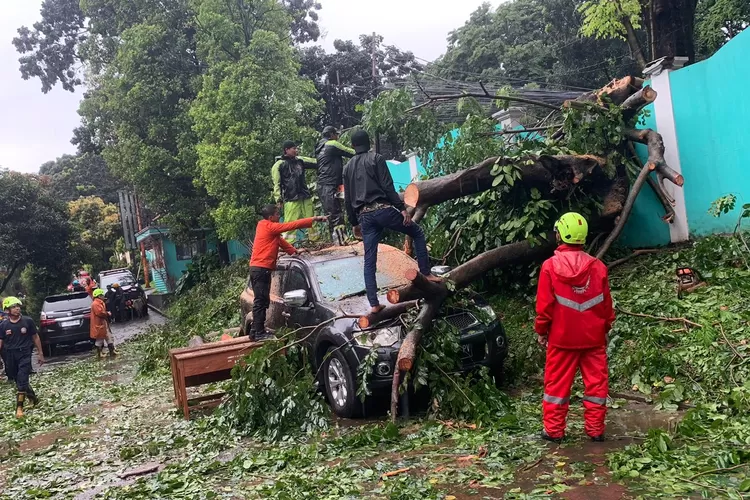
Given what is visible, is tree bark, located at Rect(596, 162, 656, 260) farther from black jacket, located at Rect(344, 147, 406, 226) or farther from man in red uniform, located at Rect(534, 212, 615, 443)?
man in red uniform, located at Rect(534, 212, 615, 443)

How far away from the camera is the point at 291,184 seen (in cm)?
1064

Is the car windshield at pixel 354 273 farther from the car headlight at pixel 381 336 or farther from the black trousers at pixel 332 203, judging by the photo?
the black trousers at pixel 332 203

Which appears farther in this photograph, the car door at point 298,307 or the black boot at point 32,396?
the black boot at point 32,396

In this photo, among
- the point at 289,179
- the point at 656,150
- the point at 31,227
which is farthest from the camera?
the point at 31,227

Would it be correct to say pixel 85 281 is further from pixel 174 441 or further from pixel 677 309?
pixel 677 309

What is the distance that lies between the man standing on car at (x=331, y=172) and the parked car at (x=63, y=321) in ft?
34.9

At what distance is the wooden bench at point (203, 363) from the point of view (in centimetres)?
716

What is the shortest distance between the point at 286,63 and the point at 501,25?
1302 centimetres

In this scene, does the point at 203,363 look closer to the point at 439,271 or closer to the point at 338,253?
the point at 338,253

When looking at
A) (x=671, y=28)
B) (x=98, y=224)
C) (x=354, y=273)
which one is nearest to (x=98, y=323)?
(x=354, y=273)

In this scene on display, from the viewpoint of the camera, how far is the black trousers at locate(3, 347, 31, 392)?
9828 millimetres

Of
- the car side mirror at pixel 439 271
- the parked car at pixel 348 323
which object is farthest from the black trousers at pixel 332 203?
the car side mirror at pixel 439 271

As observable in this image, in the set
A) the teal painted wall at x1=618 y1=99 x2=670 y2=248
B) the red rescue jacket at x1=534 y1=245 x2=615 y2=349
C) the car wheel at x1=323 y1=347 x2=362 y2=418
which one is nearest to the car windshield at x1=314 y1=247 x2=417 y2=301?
the car wheel at x1=323 y1=347 x2=362 y2=418

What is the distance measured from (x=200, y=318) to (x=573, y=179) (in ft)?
31.1
